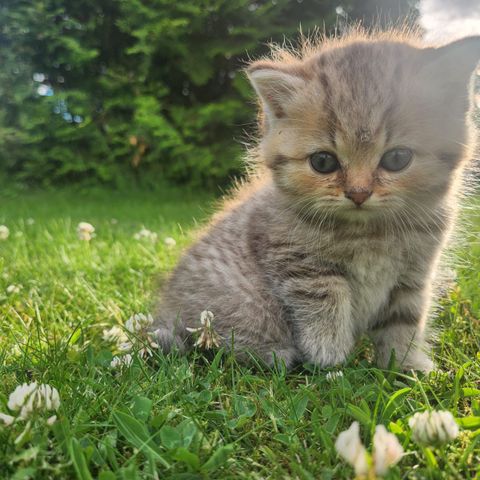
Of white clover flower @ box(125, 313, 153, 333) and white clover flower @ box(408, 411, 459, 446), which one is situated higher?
white clover flower @ box(408, 411, 459, 446)

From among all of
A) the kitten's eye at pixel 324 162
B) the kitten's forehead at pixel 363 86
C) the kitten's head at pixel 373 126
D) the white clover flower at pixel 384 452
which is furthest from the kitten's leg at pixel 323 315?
the white clover flower at pixel 384 452

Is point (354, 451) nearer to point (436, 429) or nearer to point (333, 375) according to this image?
point (436, 429)

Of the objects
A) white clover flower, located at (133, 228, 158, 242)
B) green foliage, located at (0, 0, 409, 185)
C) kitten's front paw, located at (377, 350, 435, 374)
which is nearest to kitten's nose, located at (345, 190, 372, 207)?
kitten's front paw, located at (377, 350, 435, 374)

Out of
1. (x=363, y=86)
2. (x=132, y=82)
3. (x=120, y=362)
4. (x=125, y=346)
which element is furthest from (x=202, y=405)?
(x=132, y=82)

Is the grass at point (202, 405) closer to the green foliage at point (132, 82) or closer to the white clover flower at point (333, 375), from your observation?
the white clover flower at point (333, 375)

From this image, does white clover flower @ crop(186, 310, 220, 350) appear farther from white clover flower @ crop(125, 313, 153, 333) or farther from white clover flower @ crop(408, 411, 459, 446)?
white clover flower @ crop(408, 411, 459, 446)

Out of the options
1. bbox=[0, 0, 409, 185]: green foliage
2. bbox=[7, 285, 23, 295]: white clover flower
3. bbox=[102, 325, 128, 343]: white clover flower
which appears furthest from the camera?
bbox=[0, 0, 409, 185]: green foliage

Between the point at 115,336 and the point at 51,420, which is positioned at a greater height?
the point at 51,420

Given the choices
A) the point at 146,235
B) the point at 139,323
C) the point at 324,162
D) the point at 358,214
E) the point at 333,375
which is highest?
the point at 324,162
